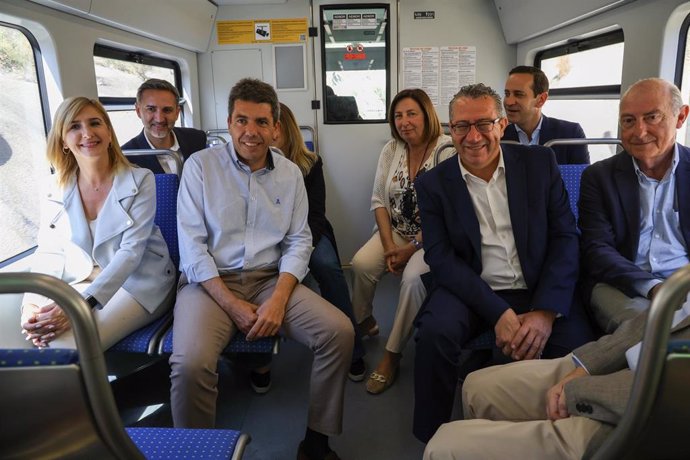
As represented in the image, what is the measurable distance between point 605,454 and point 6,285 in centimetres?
131

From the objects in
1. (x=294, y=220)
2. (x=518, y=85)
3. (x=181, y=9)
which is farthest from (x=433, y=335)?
(x=181, y=9)

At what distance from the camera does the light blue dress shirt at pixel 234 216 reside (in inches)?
96.3

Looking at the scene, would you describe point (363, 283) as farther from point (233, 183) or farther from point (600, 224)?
point (600, 224)

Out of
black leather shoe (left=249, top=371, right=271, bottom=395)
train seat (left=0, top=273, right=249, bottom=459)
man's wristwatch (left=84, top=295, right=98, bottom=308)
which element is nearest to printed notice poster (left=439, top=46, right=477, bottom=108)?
black leather shoe (left=249, top=371, right=271, bottom=395)

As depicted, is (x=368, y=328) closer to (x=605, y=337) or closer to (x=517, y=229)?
(x=517, y=229)

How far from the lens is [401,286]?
297 cm

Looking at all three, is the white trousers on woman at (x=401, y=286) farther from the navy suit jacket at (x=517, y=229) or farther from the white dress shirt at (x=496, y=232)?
the white dress shirt at (x=496, y=232)

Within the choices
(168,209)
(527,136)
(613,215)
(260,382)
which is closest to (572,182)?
(613,215)

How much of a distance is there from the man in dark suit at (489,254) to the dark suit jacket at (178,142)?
1.85 m

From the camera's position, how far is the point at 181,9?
4094 millimetres

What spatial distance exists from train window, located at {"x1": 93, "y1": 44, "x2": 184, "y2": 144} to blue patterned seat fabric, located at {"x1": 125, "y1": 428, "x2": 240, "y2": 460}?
287 cm

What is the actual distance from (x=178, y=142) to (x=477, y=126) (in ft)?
7.69

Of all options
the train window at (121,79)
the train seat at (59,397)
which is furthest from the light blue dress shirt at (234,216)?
the train window at (121,79)

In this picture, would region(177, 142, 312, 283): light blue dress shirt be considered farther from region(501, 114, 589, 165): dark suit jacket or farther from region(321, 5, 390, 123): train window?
region(321, 5, 390, 123): train window
